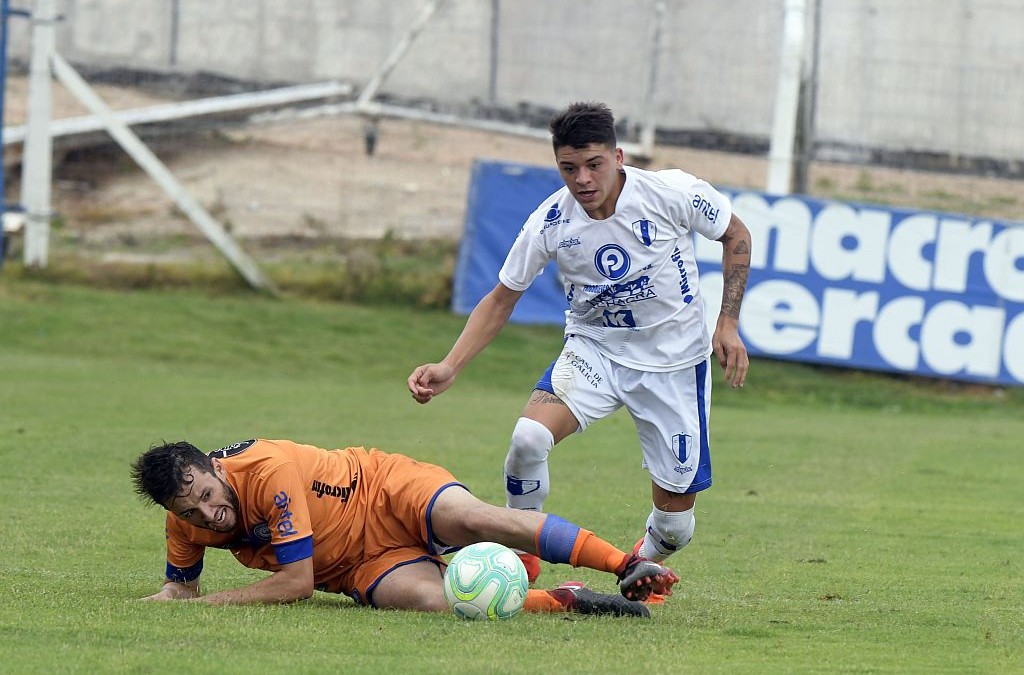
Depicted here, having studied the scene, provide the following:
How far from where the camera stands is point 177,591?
22.8 feet

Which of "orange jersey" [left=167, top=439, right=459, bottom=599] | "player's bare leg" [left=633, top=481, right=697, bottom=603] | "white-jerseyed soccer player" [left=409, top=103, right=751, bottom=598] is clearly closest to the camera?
"orange jersey" [left=167, top=439, right=459, bottom=599]

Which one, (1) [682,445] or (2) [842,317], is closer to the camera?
(1) [682,445]

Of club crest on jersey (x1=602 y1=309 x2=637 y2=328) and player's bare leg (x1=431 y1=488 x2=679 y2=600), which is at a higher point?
club crest on jersey (x1=602 y1=309 x2=637 y2=328)

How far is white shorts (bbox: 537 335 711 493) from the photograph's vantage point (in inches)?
297

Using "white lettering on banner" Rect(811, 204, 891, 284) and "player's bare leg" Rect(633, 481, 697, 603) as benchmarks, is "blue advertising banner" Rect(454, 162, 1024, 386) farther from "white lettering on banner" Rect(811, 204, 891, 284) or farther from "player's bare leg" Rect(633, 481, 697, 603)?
"player's bare leg" Rect(633, 481, 697, 603)

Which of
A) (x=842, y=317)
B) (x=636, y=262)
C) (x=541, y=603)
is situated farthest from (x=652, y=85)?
(x=541, y=603)

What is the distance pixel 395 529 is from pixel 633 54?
14970 mm

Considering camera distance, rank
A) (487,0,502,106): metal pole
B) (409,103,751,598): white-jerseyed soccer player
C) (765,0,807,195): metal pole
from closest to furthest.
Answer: (409,103,751,598): white-jerseyed soccer player, (765,0,807,195): metal pole, (487,0,502,106): metal pole

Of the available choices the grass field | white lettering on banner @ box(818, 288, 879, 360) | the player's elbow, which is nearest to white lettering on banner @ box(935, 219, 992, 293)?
white lettering on banner @ box(818, 288, 879, 360)

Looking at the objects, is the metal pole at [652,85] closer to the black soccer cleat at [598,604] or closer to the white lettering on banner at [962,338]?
the white lettering on banner at [962,338]

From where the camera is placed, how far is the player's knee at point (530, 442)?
726cm

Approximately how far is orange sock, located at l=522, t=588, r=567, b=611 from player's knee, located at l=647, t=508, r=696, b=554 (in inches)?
42.7

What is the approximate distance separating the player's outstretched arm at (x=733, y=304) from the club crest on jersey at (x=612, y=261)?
0.50m

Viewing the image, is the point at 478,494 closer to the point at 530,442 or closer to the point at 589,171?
the point at 530,442
